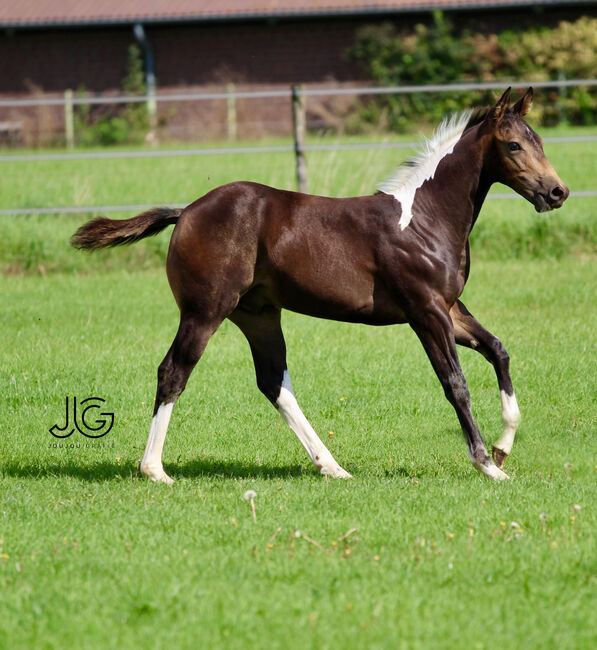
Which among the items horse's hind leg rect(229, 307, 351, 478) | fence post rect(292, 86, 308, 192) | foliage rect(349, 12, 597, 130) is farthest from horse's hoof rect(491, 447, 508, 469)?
foliage rect(349, 12, 597, 130)

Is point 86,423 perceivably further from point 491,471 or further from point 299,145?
point 299,145

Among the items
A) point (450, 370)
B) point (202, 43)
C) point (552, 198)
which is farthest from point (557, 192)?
point (202, 43)

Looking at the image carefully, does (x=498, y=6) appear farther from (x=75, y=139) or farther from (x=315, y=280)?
(x=315, y=280)

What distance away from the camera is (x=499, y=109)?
5.92 m

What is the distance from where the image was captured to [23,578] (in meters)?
4.36

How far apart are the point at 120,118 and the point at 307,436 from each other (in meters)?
24.0

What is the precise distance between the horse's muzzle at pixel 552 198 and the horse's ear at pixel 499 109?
0.49m

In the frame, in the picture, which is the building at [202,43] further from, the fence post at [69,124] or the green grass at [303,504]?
the green grass at [303,504]

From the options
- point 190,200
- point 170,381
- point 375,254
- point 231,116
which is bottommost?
point 231,116

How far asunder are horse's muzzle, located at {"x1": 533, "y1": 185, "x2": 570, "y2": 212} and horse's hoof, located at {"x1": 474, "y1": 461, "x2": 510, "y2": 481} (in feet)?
4.90

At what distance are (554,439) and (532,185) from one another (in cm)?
170

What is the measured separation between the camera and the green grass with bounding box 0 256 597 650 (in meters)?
3.88

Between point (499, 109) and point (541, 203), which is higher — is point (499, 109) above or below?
above

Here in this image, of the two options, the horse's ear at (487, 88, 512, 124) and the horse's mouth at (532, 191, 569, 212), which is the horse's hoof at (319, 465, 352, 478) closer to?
the horse's mouth at (532, 191, 569, 212)
